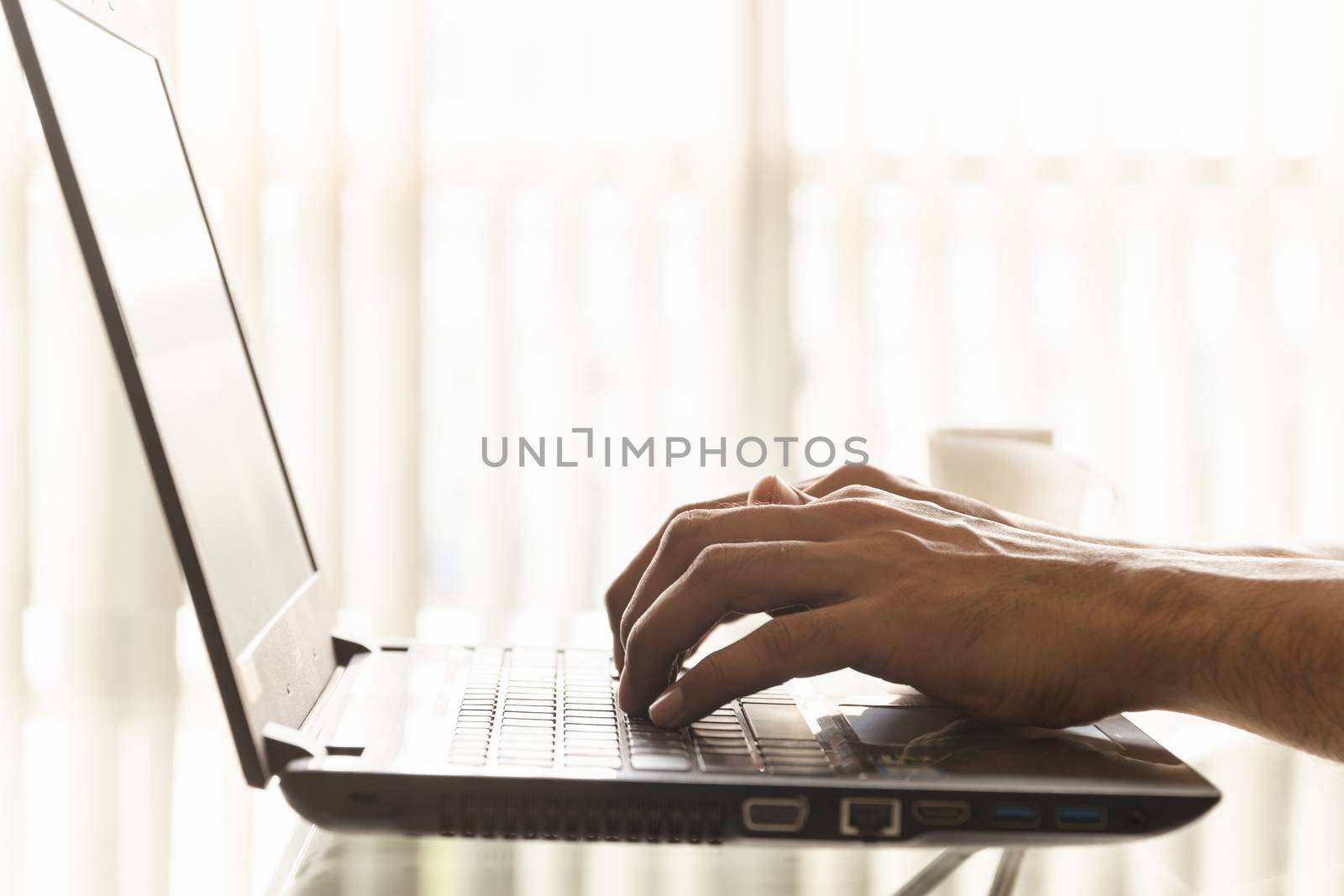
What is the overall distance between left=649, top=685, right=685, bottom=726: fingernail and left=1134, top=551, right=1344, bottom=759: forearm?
0.75 ft

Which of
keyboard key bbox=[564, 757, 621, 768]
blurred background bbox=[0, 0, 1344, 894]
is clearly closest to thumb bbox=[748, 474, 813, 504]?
keyboard key bbox=[564, 757, 621, 768]

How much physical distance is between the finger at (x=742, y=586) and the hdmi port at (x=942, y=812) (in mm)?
127

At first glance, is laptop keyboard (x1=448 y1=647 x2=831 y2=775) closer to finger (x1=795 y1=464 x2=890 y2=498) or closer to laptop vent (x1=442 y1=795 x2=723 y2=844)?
laptop vent (x1=442 y1=795 x2=723 y2=844)

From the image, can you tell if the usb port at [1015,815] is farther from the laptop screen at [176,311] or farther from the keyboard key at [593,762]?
the laptop screen at [176,311]

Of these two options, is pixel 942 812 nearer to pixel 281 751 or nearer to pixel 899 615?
pixel 899 615

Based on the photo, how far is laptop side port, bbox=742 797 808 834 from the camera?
497 millimetres

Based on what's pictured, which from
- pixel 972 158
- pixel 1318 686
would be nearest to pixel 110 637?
pixel 972 158

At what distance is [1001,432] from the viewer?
3.53 ft

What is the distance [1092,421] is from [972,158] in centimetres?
50

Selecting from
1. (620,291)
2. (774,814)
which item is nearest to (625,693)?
(774,814)

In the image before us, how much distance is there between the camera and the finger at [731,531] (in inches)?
25.5

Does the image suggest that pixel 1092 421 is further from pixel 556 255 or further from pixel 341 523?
pixel 341 523

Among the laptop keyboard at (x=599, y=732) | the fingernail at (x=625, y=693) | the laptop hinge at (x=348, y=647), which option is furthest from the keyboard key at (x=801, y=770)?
the laptop hinge at (x=348, y=647)

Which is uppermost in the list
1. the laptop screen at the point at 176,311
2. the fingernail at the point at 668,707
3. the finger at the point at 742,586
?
the laptop screen at the point at 176,311
